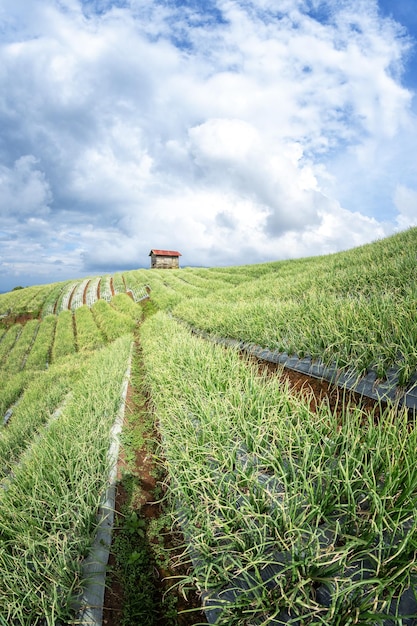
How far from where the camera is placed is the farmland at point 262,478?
1.63m

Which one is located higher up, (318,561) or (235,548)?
(318,561)

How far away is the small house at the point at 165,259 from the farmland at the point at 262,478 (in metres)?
36.4

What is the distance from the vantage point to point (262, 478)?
2.43m

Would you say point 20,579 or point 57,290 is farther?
point 57,290

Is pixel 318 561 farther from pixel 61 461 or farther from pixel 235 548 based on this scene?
pixel 61 461

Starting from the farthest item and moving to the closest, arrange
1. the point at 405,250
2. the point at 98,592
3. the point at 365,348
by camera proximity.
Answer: the point at 405,250 < the point at 365,348 < the point at 98,592

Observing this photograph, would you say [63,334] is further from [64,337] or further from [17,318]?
[17,318]

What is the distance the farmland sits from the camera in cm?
163

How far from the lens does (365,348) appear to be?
3.63 meters

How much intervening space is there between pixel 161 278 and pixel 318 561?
84.0 ft

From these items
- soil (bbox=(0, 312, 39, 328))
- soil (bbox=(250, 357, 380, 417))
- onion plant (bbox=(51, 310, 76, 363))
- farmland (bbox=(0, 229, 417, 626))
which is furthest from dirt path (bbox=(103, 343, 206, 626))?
soil (bbox=(0, 312, 39, 328))


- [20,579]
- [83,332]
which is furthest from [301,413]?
[83,332]

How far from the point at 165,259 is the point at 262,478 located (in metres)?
43.2

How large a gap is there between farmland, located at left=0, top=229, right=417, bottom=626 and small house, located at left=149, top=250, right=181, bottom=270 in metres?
36.4
